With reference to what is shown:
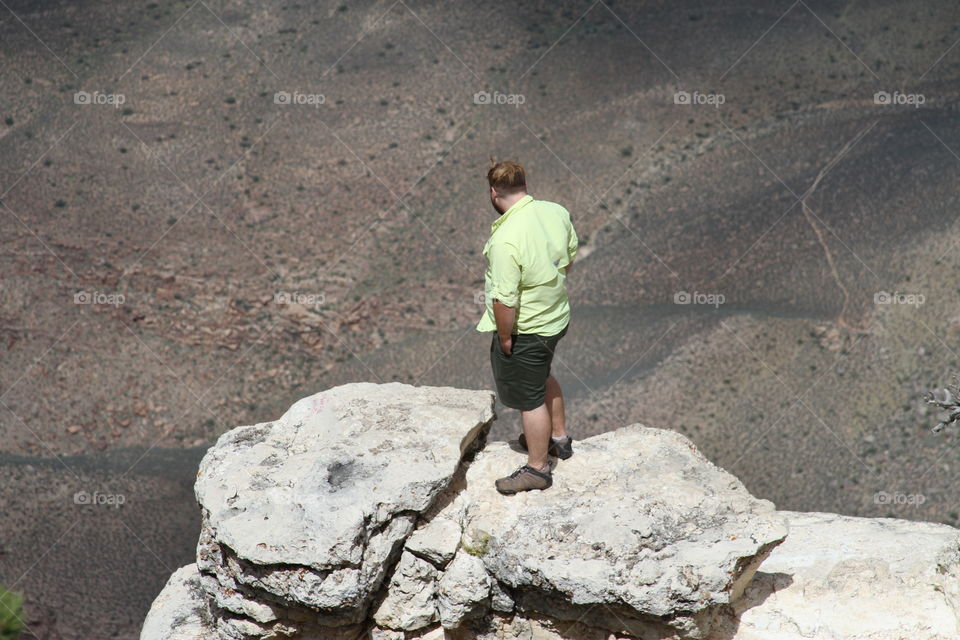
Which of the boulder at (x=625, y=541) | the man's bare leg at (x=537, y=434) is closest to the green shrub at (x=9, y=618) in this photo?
the boulder at (x=625, y=541)

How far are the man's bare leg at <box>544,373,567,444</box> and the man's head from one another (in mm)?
1837

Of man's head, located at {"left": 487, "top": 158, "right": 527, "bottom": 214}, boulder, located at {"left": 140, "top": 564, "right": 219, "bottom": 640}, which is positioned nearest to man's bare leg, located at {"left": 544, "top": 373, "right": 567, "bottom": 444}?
man's head, located at {"left": 487, "top": 158, "right": 527, "bottom": 214}

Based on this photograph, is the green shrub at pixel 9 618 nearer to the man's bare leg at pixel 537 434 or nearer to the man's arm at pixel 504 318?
the man's bare leg at pixel 537 434

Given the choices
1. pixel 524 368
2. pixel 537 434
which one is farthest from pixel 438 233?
pixel 524 368

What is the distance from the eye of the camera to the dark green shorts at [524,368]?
29.1ft

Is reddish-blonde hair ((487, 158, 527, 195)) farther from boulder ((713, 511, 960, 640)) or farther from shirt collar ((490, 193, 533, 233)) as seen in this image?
boulder ((713, 511, 960, 640))

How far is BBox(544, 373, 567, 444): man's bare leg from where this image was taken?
9594 mm

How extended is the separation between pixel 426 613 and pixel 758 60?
21.6 meters

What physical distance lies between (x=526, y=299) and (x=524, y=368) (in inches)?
26.4

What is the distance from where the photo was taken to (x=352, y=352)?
836 inches

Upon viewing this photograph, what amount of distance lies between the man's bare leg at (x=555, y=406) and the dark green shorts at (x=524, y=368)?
0.44m

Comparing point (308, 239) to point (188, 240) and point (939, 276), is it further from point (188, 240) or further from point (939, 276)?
point (939, 276)

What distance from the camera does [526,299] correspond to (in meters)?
8.71

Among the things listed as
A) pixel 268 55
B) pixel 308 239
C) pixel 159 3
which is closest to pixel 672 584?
pixel 308 239
